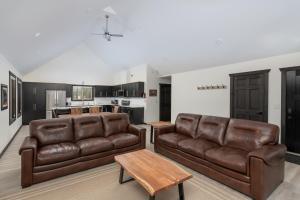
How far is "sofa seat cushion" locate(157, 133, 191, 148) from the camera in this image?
3531 millimetres

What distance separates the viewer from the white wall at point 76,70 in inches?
328

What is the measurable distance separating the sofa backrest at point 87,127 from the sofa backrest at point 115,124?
11cm

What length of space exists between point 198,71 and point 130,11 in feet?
10.7

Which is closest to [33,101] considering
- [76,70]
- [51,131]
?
[76,70]

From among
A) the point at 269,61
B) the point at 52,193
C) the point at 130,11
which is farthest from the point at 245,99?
the point at 52,193

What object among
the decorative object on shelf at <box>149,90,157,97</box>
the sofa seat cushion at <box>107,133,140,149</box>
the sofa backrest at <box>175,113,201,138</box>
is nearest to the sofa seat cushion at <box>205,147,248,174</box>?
the sofa backrest at <box>175,113,201,138</box>

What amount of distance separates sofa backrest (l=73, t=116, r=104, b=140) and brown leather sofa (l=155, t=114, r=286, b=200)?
1354 millimetres

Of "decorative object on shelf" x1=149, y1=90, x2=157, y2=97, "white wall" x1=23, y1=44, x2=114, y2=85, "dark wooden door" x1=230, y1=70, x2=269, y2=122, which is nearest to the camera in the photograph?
"dark wooden door" x1=230, y1=70, x2=269, y2=122

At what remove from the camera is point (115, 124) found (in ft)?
13.3

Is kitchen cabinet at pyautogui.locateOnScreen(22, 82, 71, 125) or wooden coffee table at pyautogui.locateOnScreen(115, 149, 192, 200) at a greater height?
kitchen cabinet at pyautogui.locateOnScreen(22, 82, 71, 125)

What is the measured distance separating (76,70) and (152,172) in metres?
8.42

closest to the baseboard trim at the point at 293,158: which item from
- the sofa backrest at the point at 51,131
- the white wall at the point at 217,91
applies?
the white wall at the point at 217,91

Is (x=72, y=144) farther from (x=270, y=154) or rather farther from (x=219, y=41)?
(x=219, y=41)

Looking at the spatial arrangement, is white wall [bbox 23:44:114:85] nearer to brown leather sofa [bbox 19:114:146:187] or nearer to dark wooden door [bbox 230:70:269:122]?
brown leather sofa [bbox 19:114:146:187]
